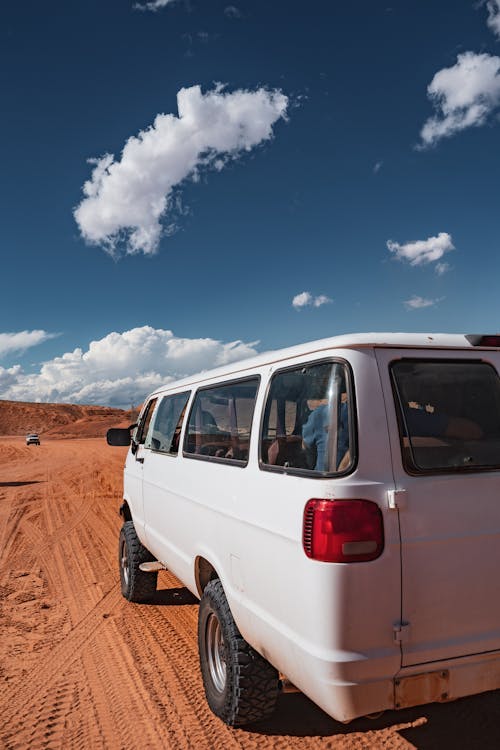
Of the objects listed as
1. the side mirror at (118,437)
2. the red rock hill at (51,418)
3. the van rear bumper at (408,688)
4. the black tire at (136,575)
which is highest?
the red rock hill at (51,418)

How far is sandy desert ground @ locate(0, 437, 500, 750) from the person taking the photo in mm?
3412

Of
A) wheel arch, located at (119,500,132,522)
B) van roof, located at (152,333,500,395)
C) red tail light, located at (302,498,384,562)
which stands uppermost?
van roof, located at (152,333,500,395)

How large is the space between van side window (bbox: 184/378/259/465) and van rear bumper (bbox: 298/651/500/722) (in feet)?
4.32

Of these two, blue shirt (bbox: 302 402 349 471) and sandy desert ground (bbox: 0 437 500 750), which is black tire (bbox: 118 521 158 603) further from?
blue shirt (bbox: 302 402 349 471)

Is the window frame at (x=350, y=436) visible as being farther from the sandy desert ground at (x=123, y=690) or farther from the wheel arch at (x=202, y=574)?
the sandy desert ground at (x=123, y=690)

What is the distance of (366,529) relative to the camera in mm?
2432

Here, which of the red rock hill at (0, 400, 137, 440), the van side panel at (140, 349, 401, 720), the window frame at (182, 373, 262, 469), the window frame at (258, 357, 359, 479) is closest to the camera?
the van side panel at (140, 349, 401, 720)

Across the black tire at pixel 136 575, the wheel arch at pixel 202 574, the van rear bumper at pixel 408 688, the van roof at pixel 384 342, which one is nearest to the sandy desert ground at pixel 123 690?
the black tire at pixel 136 575

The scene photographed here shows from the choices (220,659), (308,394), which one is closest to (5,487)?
(220,659)

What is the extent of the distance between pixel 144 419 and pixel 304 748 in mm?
3775

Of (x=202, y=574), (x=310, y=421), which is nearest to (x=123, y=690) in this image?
(x=202, y=574)

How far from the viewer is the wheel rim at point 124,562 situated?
6.18 m

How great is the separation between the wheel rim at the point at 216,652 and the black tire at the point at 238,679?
12 millimetres

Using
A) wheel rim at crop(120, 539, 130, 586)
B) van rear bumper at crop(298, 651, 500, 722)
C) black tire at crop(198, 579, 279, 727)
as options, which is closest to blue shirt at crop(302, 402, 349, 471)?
van rear bumper at crop(298, 651, 500, 722)
